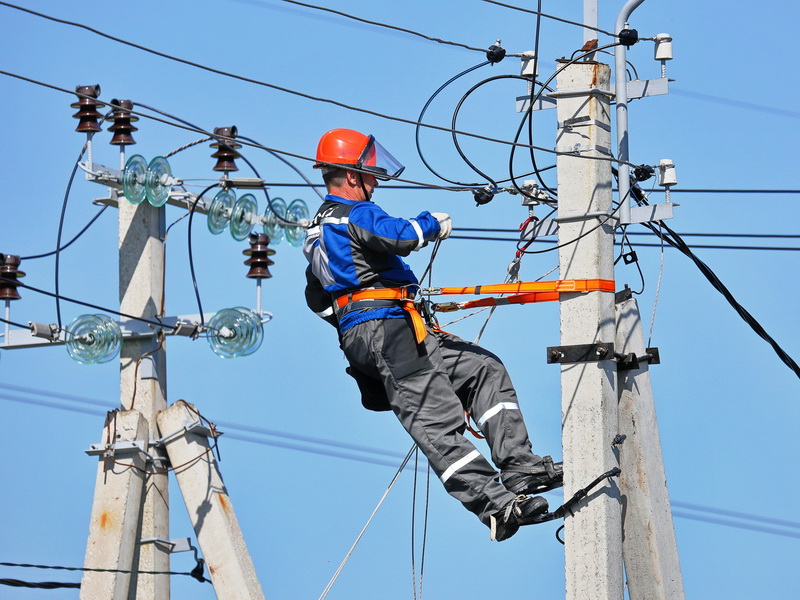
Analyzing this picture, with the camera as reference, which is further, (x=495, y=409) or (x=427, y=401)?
(x=495, y=409)

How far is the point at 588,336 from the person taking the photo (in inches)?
278

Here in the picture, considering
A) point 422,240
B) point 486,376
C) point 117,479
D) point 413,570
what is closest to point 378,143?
point 422,240

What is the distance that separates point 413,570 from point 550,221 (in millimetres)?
2302

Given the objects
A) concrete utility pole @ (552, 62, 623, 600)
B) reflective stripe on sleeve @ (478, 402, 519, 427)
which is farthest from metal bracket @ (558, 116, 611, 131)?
reflective stripe on sleeve @ (478, 402, 519, 427)

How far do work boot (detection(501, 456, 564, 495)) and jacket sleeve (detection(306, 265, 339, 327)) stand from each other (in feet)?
4.13

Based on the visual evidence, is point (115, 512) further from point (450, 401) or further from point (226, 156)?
point (450, 401)

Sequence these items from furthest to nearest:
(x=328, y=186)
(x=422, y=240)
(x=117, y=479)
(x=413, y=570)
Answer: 1. (x=117, y=479)
2. (x=413, y=570)
3. (x=328, y=186)
4. (x=422, y=240)

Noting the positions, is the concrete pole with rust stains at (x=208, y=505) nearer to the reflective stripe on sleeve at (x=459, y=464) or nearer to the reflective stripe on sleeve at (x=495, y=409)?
the reflective stripe on sleeve at (x=495, y=409)

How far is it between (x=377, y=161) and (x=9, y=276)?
11.0ft

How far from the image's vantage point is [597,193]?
282 inches

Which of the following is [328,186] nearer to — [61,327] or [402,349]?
[402,349]

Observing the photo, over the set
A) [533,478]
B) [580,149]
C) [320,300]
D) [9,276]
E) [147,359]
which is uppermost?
[9,276]

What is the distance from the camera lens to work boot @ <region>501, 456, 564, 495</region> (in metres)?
6.90

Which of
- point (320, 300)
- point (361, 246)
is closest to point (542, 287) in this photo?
point (361, 246)
